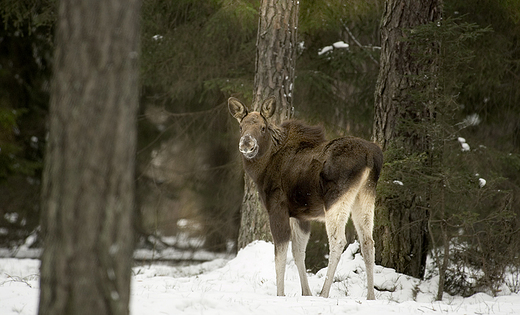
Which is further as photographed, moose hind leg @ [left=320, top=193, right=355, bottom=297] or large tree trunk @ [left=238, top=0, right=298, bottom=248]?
large tree trunk @ [left=238, top=0, right=298, bottom=248]

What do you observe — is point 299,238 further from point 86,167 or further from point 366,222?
point 86,167

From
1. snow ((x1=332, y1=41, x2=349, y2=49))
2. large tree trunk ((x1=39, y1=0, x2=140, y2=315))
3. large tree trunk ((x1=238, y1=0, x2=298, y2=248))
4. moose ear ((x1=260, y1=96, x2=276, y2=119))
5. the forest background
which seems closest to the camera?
large tree trunk ((x1=39, y1=0, x2=140, y2=315))

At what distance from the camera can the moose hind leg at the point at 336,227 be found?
6840 millimetres

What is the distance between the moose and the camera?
6.87 metres

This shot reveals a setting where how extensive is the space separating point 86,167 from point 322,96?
10.1 meters

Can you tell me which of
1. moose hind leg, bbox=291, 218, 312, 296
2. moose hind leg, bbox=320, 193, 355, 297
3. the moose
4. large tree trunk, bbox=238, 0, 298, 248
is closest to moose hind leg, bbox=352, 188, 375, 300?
the moose

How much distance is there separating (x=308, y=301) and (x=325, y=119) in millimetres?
7317

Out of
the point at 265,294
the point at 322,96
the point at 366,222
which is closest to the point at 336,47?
the point at 322,96

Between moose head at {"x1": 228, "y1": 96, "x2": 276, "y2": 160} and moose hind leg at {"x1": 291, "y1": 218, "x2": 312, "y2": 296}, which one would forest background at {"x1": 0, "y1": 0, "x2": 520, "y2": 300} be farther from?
moose head at {"x1": 228, "y1": 96, "x2": 276, "y2": 160}

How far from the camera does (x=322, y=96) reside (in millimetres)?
12844

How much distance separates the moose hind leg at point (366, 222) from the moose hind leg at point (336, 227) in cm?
35

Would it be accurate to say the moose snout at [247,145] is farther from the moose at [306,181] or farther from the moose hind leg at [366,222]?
the moose hind leg at [366,222]

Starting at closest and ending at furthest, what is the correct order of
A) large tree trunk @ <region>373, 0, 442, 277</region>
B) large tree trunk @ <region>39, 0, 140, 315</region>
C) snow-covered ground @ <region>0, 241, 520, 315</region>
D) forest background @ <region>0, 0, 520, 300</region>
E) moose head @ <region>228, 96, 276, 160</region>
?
large tree trunk @ <region>39, 0, 140, 315</region>
snow-covered ground @ <region>0, 241, 520, 315</region>
moose head @ <region>228, 96, 276, 160</region>
forest background @ <region>0, 0, 520, 300</region>
large tree trunk @ <region>373, 0, 442, 277</region>

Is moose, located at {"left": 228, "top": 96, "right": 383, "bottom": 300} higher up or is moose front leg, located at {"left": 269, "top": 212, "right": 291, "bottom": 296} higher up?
moose, located at {"left": 228, "top": 96, "right": 383, "bottom": 300}
